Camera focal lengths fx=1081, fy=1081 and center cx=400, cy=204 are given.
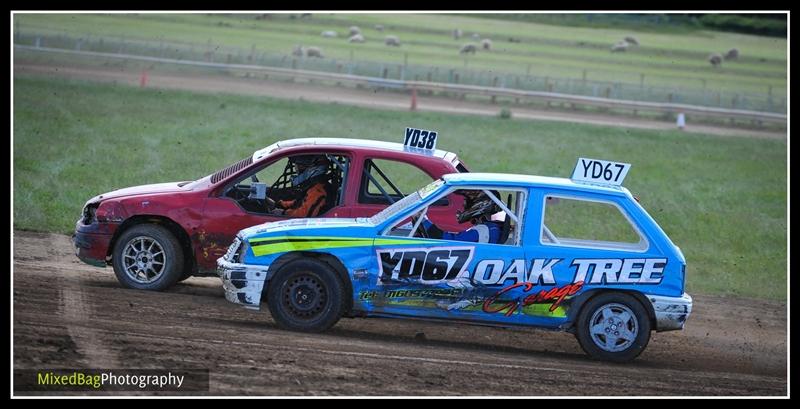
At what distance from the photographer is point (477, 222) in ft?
33.9

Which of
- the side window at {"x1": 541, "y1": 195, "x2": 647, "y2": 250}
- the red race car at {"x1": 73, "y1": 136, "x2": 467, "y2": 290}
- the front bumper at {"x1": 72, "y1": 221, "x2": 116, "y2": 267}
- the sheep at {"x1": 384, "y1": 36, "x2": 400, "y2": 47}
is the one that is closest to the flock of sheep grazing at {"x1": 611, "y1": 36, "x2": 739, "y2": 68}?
the sheep at {"x1": 384, "y1": 36, "x2": 400, "y2": 47}

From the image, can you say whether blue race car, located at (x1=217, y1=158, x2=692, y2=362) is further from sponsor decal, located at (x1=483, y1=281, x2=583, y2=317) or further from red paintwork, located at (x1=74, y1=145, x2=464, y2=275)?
red paintwork, located at (x1=74, y1=145, x2=464, y2=275)

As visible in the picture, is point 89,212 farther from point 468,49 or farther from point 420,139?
point 468,49

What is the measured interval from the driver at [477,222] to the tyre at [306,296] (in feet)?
3.68

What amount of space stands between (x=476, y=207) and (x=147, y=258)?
3393mm

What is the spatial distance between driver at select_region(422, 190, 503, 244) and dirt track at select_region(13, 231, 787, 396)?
1.01 m

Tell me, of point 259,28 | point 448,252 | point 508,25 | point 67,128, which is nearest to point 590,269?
point 448,252

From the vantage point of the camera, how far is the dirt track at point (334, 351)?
7984 millimetres

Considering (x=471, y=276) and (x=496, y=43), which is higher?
(x=496, y=43)

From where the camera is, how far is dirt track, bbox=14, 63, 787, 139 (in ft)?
115

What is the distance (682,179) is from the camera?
74.9 ft

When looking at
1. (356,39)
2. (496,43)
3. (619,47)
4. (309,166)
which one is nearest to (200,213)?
(309,166)

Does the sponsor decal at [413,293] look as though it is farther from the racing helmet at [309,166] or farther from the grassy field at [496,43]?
the grassy field at [496,43]

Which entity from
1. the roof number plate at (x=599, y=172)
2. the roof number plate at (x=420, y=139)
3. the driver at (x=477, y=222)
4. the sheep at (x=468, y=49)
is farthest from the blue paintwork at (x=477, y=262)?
the sheep at (x=468, y=49)
